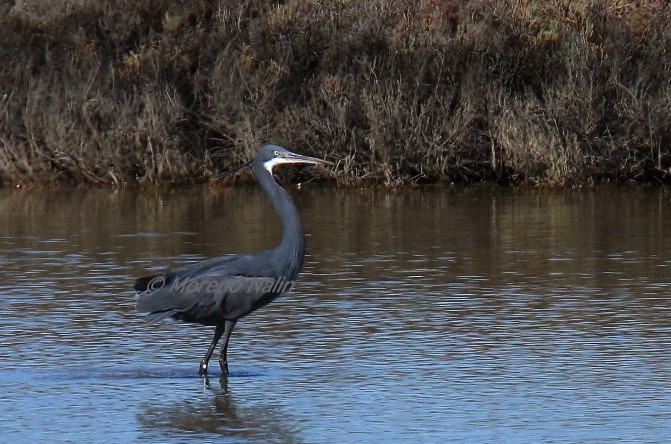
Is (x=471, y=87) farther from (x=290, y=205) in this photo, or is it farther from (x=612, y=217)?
(x=290, y=205)

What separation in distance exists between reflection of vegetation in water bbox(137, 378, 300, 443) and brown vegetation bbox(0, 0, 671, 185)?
1191 cm

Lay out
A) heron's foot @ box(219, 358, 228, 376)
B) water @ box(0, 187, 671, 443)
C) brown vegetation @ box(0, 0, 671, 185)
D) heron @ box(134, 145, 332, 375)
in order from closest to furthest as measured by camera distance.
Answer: water @ box(0, 187, 671, 443)
heron @ box(134, 145, 332, 375)
heron's foot @ box(219, 358, 228, 376)
brown vegetation @ box(0, 0, 671, 185)

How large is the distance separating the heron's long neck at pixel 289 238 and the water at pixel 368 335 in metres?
0.61

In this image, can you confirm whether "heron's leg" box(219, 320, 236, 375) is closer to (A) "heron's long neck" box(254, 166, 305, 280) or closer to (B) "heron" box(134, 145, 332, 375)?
(B) "heron" box(134, 145, 332, 375)

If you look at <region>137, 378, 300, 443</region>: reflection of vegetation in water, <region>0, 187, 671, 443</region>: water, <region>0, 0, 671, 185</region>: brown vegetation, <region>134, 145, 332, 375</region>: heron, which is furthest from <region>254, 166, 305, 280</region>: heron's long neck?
<region>0, 0, 671, 185</region>: brown vegetation

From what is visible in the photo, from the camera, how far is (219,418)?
7422 mm

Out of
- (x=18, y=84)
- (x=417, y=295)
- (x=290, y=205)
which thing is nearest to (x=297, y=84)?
(x=18, y=84)

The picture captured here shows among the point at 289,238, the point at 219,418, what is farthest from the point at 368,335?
the point at 219,418

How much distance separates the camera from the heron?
8289 millimetres

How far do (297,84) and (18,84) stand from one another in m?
4.25

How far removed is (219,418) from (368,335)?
225cm

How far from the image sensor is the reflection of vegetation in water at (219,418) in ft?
23.2

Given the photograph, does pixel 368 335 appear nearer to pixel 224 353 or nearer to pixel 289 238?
pixel 289 238

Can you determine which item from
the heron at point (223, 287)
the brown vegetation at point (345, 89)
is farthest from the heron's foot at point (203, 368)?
the brown vegetation at point (345, 89)
